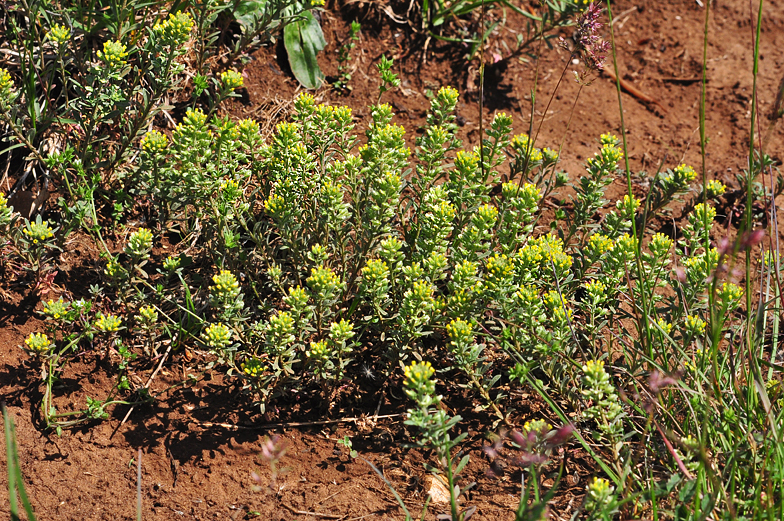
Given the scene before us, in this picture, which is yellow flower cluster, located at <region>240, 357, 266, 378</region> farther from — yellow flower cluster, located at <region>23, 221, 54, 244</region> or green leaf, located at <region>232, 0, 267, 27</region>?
green leaf, located at <region>232, 0, 267, 27</region>

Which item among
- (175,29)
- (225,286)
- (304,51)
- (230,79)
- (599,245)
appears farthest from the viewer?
(304,51)

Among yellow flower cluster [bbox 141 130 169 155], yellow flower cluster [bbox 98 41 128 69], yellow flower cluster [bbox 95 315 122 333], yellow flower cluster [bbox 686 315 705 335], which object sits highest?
yellow flower cluster [bbox 98 41 128 69]

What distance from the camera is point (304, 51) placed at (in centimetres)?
434

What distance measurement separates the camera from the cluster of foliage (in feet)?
8.57

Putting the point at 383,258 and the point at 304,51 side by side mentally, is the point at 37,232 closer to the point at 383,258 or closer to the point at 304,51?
the point at 383,258

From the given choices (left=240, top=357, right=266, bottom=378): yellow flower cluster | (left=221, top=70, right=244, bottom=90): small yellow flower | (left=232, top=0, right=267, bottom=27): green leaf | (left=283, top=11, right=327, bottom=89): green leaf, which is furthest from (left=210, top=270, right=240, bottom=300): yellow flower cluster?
(left=283, top=11, right=327, bottom=89): green leaf

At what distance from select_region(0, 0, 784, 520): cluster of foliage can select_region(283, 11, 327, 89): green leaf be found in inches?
34.6

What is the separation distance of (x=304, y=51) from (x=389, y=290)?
202 centimetres

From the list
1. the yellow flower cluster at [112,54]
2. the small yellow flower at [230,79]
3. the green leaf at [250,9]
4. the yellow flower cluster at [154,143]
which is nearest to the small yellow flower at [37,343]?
the yellow flower cluster at [154,143]

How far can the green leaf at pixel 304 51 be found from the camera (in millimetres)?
4301

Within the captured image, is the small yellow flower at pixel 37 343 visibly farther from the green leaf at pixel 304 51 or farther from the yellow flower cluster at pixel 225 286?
the green leaf at pixel 304 51

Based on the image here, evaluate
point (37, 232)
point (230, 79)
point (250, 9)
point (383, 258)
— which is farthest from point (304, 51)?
point (37, 232)

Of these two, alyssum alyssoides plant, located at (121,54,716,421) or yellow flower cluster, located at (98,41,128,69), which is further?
yellow flower cluster, located at (98,41,128,69)

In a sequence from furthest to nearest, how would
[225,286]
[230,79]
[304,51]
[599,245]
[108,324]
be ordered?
[304,51], [230,79], [599,245], [108,324], [225,286]
